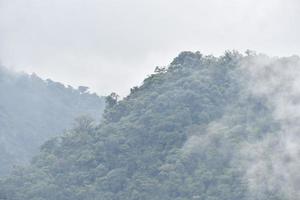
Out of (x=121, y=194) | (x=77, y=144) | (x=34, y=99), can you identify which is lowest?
(x=121, y=194)

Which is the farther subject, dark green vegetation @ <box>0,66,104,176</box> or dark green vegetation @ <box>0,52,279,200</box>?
dark green vegetation @ <box>0,66,104,176</box>

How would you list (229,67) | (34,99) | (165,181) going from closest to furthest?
(165,181) → (229,67) → (34,99)

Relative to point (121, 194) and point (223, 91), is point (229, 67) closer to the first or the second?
point (223, 91)

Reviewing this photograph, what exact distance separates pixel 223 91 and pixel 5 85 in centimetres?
3191

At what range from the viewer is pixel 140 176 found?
50.5 metres

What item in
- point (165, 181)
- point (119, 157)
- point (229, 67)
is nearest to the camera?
point (165, 181)

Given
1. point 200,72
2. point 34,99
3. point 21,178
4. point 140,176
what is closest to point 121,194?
point 140,176

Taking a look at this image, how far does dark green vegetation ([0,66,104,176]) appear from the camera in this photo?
74.8m

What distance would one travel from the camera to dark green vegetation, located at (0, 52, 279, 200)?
4922cm

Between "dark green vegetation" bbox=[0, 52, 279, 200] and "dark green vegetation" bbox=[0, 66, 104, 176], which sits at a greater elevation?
"dark green vegetation" bbox=[0, 66, 104, 176]

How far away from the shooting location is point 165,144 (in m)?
52.7

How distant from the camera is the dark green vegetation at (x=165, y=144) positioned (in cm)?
4922

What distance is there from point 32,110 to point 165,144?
98.2 ft

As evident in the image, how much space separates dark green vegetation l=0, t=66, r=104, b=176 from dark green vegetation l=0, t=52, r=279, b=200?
56.4 ft
